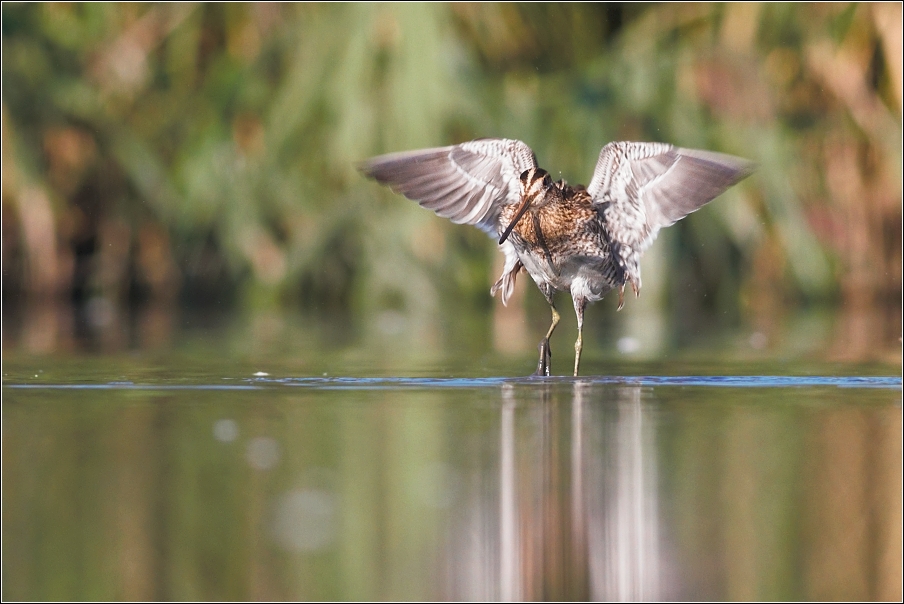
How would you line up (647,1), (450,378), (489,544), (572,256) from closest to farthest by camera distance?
→ (489,544) < (450,378) < (572,256) < (647,1)

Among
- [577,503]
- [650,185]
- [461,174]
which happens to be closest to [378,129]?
[461,174]

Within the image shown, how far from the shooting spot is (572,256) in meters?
5.66

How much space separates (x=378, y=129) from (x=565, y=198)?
10.5 feet

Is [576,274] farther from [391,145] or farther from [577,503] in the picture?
[391,145]

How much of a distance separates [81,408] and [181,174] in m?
5.07

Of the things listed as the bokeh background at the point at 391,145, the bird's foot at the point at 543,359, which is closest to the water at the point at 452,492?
the bird's foot at the point at 543,359

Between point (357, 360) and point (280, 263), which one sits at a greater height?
point (280, 263)

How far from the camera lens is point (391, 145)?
28.3ft

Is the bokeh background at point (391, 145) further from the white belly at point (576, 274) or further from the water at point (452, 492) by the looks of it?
the water at point (452, 492)

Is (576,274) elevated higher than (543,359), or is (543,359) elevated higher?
(576,274)

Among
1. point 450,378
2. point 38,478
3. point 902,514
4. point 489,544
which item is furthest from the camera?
point 450,378

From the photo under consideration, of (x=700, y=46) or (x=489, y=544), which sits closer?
(x=489, y=544)

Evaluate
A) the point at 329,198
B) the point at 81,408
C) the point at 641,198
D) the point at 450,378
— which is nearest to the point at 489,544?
the point at 81,408

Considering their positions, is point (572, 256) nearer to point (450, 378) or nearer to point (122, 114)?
point (450, 378)
